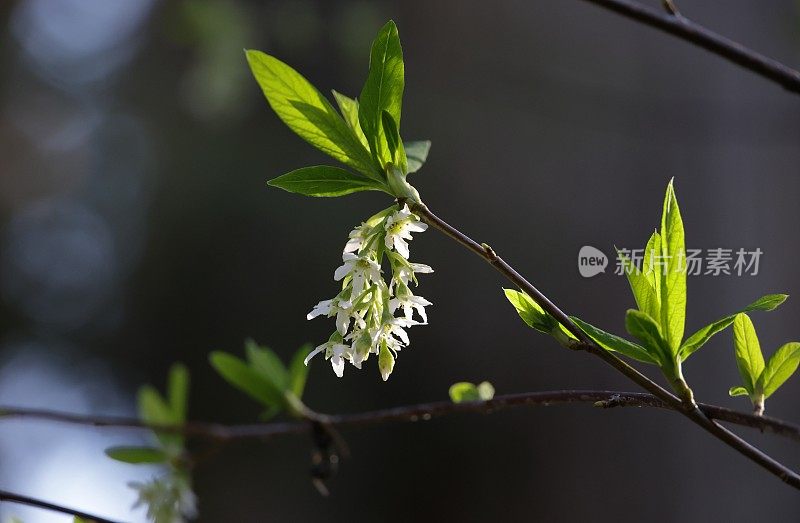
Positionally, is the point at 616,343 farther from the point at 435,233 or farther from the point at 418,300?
the point at 435,233

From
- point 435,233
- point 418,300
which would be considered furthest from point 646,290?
point 435,233

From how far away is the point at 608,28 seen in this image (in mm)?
3215

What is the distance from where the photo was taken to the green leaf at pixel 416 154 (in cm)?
49

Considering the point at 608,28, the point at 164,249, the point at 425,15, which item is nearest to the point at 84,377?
the point at 164,249

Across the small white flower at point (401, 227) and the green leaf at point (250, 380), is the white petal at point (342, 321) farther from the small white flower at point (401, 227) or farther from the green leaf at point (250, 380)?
the green leaf at point (250, 380)

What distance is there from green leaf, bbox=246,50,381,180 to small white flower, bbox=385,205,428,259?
0.10ft

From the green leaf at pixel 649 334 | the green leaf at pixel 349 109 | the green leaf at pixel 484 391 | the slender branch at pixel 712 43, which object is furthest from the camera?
the green leaf at pixel 484 391

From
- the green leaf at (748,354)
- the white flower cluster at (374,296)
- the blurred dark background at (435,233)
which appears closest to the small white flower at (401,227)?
the white flower cluster at (374,296)

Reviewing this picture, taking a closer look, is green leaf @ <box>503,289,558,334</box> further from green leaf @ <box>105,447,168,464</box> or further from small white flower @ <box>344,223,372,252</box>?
green leaf @ <box>105,447,168,464</box>

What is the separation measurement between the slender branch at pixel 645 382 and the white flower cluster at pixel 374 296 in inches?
2.3

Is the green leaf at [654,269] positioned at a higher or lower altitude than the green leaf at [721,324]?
higher

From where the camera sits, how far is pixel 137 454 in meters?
0.75

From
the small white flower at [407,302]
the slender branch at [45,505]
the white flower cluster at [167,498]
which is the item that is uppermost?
the small white flower at [407,302]

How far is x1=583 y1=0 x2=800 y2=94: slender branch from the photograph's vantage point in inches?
11.5
